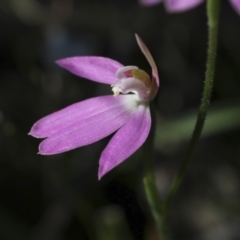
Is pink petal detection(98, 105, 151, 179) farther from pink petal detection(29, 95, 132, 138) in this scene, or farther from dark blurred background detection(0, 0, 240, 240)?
dark blurred background detection(0, 0, 240, 240)

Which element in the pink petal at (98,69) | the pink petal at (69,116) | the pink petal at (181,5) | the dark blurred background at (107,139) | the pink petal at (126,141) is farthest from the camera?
the dark blurred background at (107,139)

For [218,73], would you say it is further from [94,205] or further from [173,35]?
[94,205]

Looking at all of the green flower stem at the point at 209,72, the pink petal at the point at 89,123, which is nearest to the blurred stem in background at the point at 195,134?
the green flower stem at the point at 209,72

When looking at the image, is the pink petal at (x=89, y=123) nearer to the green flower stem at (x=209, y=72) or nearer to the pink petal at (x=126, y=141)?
the pink petal at (x=126, y=141)

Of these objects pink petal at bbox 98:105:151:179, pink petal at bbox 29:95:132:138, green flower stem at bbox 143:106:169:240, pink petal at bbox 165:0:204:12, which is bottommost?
green flower stem at bbox 143:106:169:240

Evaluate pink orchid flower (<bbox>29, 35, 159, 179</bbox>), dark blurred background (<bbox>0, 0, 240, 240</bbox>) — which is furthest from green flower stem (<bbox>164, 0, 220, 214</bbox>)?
dark blurred background (<bbox>0, 0, 240, 240</bbox>)
